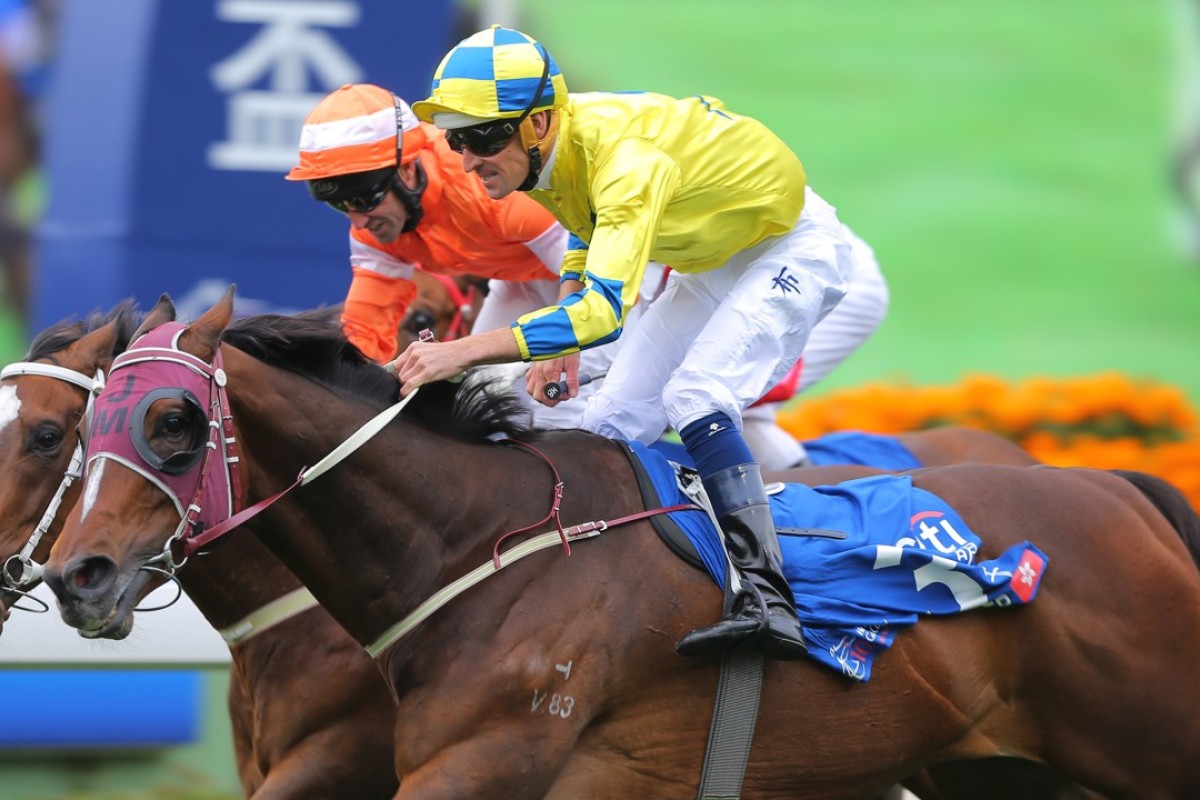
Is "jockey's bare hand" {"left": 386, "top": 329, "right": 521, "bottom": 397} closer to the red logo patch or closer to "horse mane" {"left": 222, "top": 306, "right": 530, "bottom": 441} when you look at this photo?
"horse mane" {"left": 222, "top": 306, "right": 530, "bottom": 441}

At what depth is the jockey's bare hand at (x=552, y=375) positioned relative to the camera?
4035 millimetres

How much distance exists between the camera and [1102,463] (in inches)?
276

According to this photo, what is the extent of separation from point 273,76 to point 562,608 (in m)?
3.86

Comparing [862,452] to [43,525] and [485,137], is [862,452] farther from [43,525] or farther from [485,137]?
[43,525]

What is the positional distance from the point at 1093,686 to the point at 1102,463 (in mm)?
3245

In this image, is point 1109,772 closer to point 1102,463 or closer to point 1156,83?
point 1102,463

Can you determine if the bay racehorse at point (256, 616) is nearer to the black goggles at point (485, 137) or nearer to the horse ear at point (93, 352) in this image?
the horse ear at point (93, 352)

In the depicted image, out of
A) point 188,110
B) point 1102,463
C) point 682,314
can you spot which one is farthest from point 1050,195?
point 682,314

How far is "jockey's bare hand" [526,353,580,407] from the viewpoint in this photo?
4.04 m

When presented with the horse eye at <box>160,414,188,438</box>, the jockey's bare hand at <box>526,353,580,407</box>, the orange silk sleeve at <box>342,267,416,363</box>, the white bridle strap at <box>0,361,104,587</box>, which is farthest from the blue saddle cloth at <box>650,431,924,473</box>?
the horse eye at <box>160,414,188,438</box>

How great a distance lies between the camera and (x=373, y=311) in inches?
191

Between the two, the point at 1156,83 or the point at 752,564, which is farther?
the point at 1156,83

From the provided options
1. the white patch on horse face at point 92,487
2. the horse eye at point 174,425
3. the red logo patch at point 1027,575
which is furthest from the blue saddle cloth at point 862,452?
the white patch on horse face at point 92,487

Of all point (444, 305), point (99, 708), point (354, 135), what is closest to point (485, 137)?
point (354, 135)
